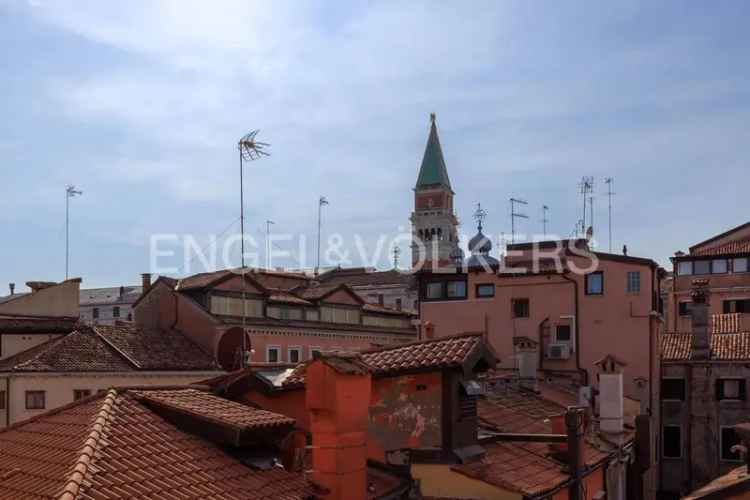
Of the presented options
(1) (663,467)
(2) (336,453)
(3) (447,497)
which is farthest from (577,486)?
(1) (663,467)

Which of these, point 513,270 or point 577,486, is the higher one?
point 513,270

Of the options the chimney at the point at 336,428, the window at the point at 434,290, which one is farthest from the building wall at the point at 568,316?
the chimney at the point at 336,428

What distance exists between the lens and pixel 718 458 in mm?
32375

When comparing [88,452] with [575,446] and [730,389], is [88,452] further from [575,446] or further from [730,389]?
[730,389]

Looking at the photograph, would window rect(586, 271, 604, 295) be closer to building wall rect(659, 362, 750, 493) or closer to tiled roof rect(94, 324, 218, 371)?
building wall rect(659, 362, 750, 493)

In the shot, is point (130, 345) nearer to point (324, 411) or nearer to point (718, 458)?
point (718, 458)

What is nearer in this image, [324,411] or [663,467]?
[324,411]

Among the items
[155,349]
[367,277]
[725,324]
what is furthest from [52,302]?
[367,277]

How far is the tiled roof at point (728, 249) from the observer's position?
46250 millimetres

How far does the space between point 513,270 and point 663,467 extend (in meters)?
9.95

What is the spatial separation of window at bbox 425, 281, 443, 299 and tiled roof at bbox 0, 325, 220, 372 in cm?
968

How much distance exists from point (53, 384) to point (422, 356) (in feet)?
72.9

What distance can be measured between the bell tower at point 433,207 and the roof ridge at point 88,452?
95.8 m

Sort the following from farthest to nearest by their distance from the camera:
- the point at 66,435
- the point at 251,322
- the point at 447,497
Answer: the point at 251,322 → the point at 447,497 → the point at 66,435
